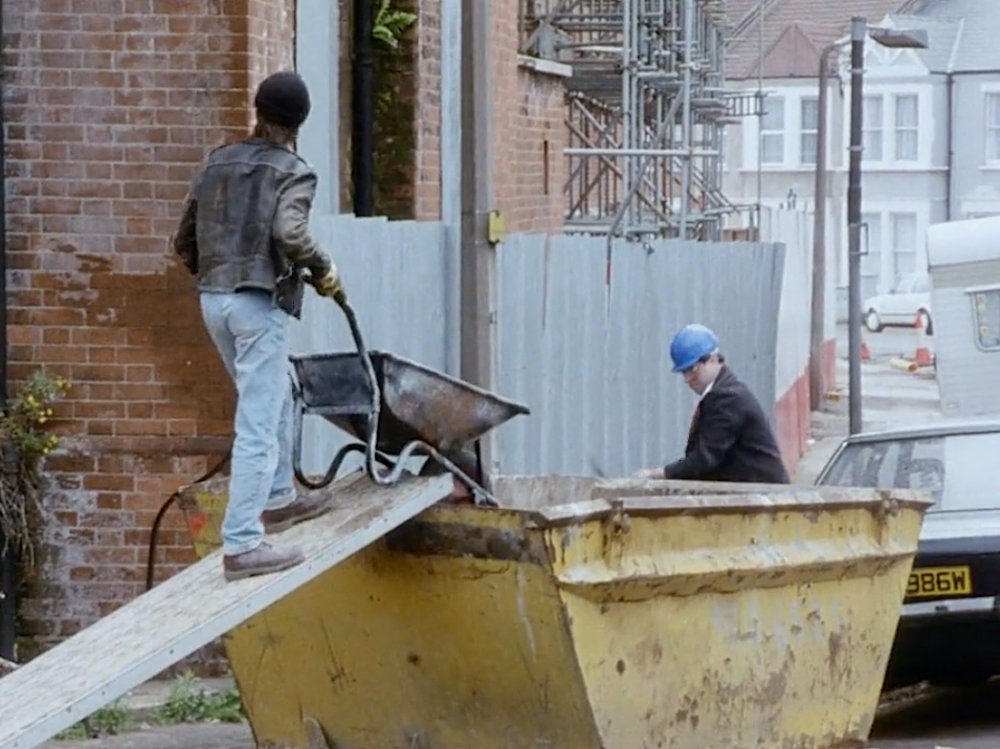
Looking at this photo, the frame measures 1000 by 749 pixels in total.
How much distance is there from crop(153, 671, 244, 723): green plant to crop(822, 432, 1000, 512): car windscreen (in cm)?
314

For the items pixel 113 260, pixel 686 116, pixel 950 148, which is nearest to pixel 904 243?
pixel 950 148

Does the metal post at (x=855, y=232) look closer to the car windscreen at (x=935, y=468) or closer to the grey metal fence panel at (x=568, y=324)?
the grey metal fence panel at (x=568, y=324)

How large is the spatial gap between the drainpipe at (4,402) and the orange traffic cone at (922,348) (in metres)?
34.6

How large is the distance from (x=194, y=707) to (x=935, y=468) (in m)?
3.80

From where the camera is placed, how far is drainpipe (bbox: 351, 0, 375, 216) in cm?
1424

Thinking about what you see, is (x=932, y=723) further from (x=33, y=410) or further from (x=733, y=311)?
(x=733, y=311)

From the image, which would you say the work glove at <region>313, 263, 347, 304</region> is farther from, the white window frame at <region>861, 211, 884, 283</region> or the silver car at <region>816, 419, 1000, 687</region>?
the white window frame at <region>861, 211, 884, 283</region>

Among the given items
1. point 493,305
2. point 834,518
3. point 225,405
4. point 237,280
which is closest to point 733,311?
point 493,305

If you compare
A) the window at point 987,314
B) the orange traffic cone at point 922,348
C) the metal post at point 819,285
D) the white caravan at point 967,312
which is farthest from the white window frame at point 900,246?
the window at point 987,314

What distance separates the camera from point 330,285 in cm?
782

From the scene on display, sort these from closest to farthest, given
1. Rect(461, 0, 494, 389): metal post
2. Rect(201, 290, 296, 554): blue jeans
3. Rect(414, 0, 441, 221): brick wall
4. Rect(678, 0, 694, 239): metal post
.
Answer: Rect(201, 290, 296, 554): blue jeans, Rect(461, 0, 494, 389): metal post, Rect(414, 0, 441, 221): brick wall, Rect(678, 0, 694, 239): metal post

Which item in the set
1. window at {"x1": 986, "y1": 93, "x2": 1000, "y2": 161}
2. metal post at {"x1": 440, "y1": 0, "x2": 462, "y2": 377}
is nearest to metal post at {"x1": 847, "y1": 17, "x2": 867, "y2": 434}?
metal post at {"x1": 440, "y1": 0, "x2": 462, "y2": 377}

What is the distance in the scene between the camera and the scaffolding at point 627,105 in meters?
21.4

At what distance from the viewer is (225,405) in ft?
36.7
